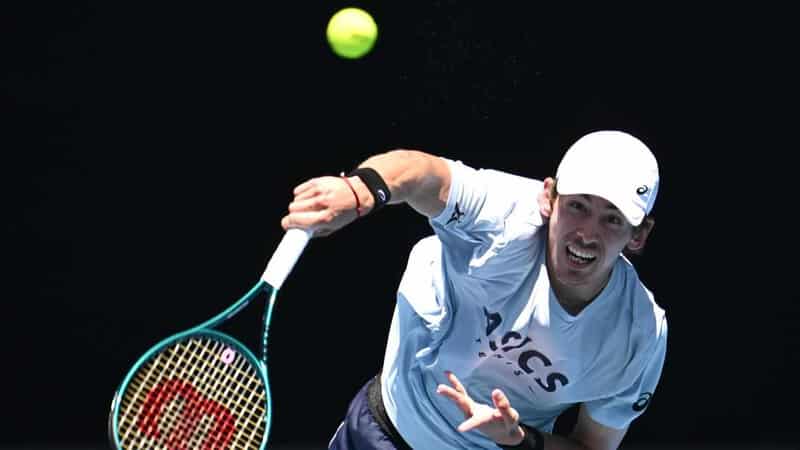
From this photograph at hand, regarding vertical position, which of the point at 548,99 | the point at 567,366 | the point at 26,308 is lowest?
the point at 26,308

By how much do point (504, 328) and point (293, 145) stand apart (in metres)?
2.16

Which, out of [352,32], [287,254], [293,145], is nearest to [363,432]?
[287,254]

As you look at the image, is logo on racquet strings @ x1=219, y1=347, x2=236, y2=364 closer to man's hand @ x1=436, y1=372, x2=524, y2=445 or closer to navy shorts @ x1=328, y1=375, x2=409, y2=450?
man's hand @ x1=436, y1=372, x2=524, y2=445

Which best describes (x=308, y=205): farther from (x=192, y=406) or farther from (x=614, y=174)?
(x=614, y=174)

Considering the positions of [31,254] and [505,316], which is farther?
[31,254]

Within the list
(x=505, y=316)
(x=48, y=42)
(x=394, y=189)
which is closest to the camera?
(x=394, y=189)

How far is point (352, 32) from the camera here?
4988mm

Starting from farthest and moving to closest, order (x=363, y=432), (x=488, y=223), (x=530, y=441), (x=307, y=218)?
(x=363, y=432), (x=530, y=441), (x=488, y=223), (x=307, y=218)

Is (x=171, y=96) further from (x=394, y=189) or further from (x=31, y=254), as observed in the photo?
(x=394, y=189)

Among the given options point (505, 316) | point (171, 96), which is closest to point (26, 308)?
point (171, 96)

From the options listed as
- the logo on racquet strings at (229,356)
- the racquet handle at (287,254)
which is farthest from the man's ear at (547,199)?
the logo on racquet strings at (229,356)

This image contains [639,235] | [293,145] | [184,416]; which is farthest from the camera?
[293,145]

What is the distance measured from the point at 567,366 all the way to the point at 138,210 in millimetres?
2415

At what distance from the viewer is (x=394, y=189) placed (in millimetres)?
3326
